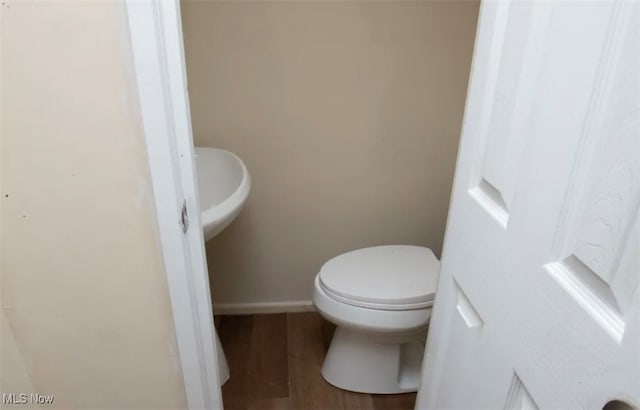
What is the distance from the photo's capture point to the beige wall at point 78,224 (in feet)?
1.93

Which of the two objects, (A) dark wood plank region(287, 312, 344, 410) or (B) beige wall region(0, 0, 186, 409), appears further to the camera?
(A) dark wood plank region(287, 312, 344, 410)

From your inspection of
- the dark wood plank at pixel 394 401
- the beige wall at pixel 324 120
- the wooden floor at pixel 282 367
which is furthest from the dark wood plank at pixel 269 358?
the dark wood plank at pixel 394 401

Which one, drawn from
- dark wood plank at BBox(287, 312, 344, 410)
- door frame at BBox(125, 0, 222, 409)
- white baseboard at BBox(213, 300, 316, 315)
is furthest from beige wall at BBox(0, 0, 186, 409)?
white baseboard at BBox(213, 300, 316, 315)

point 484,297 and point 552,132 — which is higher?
→ point 552,132

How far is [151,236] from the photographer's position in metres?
0.72

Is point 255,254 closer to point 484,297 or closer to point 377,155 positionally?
point 377,155

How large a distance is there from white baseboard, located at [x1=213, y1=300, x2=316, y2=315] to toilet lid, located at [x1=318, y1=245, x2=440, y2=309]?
506 mm

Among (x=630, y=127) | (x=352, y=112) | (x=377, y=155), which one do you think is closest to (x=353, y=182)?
(x=377, y=155)

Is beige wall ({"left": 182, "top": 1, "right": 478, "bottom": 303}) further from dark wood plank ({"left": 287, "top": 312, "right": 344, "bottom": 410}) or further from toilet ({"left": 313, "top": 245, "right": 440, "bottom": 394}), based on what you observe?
toilet ({"left": 313, "top": 245, "right": 440, "bottom": 394})

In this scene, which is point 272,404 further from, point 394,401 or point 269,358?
point 394,401

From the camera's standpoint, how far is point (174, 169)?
688mm

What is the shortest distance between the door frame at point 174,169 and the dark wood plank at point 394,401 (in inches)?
30.3

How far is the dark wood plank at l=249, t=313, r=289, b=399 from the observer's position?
1484mm

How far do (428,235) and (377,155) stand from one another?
45 cm
